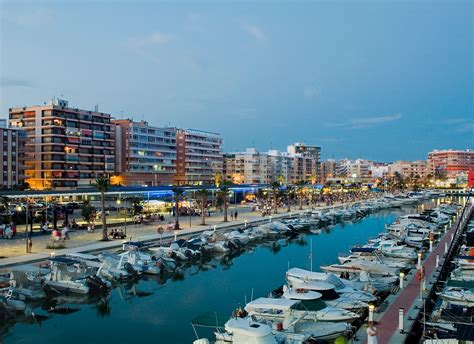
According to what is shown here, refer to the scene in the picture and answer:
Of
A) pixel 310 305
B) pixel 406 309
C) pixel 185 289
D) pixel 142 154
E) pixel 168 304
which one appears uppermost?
pixel 142 154

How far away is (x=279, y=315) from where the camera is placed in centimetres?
2392

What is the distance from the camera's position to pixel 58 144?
371 ft

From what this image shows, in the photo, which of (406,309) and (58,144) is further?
(58,144)

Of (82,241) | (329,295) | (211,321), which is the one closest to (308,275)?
(329,295)

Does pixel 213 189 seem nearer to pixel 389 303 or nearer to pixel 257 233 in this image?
pixel 257 233

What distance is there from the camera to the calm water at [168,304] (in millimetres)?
26594

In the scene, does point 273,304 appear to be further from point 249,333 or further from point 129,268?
point 129,268

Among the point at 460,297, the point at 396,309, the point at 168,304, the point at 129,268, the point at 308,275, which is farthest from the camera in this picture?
the point at 129,268

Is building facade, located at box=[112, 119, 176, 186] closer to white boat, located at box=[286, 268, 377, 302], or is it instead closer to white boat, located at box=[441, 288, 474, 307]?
white boat, located at box=[286, 268, 377, 302]

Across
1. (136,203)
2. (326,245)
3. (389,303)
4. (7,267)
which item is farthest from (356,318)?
(136,203)

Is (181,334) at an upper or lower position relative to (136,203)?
lower

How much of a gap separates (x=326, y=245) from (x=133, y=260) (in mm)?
26639

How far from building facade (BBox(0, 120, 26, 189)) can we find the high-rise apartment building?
219 inches

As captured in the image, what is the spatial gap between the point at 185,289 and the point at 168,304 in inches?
161
